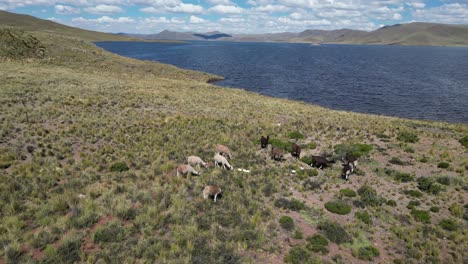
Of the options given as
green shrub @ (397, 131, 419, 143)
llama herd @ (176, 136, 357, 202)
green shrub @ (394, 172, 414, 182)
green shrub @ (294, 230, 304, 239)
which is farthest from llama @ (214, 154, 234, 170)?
green shrub @ (397, 131, 419, 143)

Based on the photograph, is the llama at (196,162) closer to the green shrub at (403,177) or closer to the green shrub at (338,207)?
the green shrub at (338,207)

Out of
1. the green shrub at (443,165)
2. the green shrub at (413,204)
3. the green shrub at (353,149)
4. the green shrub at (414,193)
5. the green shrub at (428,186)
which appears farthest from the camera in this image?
the green shrub at (353,149)

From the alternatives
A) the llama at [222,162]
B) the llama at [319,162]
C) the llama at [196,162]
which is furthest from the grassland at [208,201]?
the llama at [222,162]

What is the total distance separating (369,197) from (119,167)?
14.9m

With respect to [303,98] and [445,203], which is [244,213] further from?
[303,98]

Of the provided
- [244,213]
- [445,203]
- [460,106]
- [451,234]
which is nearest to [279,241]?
[244,213]

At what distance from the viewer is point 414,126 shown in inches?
→ 1298

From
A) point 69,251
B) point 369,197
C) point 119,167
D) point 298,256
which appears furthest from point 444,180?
Result: point 69,251

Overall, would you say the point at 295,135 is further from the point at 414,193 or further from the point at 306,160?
the point at 414,193

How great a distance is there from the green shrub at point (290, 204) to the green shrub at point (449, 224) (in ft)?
21.6

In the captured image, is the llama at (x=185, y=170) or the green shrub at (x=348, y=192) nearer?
the green shrub at (x=348, y=192)

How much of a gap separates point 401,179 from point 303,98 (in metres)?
47.8

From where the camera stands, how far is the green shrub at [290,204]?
14180mm

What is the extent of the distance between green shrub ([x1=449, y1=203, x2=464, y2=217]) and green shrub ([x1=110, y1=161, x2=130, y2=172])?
18431 mm
